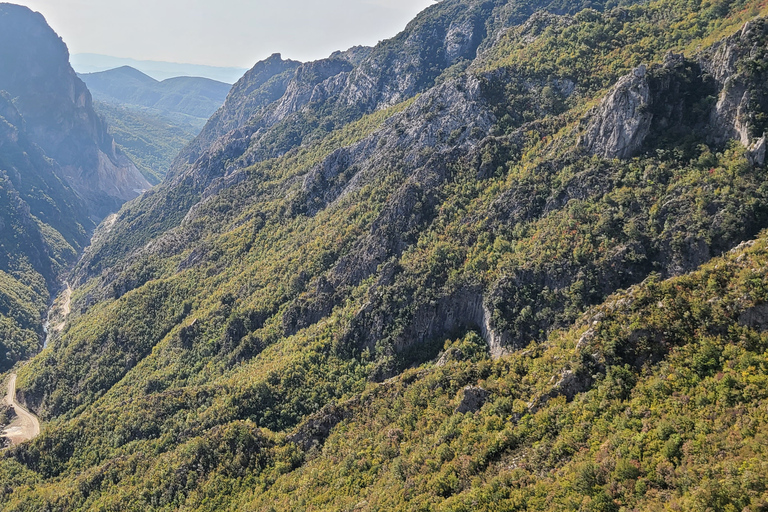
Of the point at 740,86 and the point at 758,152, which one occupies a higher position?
the point at 740,86

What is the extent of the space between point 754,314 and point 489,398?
3263 centimetres

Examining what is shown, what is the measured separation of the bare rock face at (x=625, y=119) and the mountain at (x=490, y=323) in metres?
0.49

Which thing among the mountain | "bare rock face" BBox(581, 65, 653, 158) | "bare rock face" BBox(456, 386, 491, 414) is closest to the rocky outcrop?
"bare rock face" BBox(581, 65, 653, 158)

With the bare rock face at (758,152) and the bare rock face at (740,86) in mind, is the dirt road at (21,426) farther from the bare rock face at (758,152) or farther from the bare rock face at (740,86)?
the bare rock face at (740,86)

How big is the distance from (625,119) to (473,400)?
75129mm

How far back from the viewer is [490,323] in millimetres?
91562

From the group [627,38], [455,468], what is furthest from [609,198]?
[627,38]

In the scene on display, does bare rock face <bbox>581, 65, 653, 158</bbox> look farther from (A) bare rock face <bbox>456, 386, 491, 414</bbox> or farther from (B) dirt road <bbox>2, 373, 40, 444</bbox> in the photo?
(B) dirt road <bbox>2, 373, 40, 444</bbox>

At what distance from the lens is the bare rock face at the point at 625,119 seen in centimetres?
9506

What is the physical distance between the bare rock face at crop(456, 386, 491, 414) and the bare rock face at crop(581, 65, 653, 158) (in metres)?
67.2

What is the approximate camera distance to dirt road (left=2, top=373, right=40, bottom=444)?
488 feet

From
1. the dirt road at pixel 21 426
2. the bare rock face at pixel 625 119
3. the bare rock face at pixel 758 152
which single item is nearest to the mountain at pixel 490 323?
the bare rock face at pixel 758 152

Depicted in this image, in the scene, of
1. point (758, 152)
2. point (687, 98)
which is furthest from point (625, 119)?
point (758, 152)

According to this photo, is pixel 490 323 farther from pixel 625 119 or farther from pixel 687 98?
pixel 687 98
